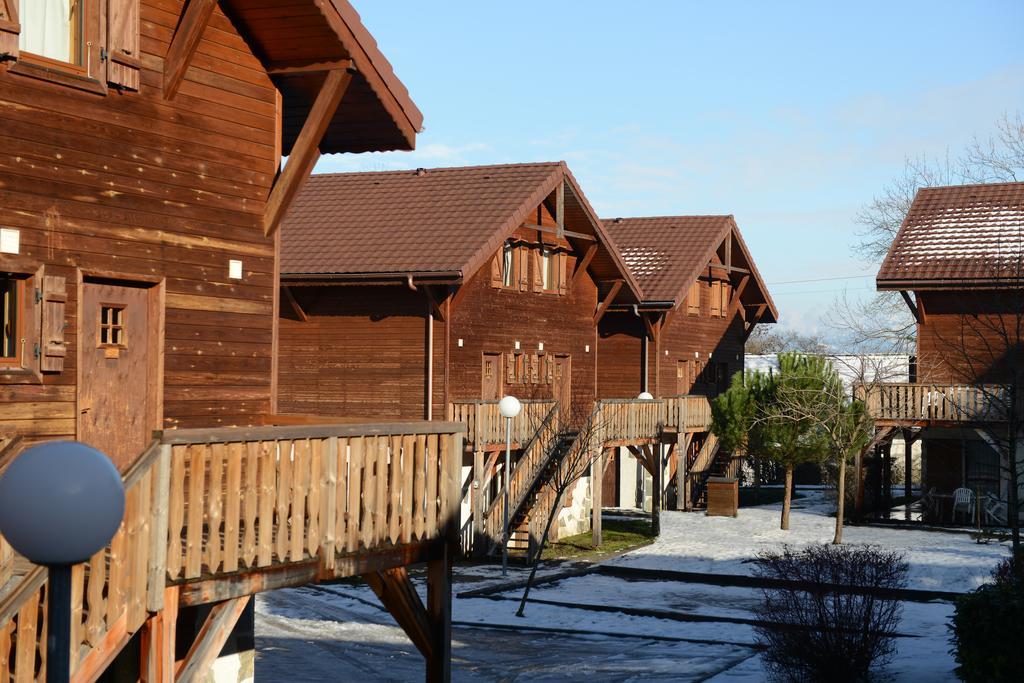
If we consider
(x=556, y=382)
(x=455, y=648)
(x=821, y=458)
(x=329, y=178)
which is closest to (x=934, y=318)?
(x=821, y=458)

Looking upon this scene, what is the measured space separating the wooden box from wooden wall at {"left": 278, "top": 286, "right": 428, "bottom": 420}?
9.69 metres

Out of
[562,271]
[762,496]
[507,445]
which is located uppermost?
[562,271]

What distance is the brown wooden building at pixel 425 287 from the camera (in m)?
28.9

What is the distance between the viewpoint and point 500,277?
103 feet

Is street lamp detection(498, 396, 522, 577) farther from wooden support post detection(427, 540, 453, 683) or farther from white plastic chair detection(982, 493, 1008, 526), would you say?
white plastic chair detection(982, 493, 1008, 526)

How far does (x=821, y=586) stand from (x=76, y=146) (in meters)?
9.87

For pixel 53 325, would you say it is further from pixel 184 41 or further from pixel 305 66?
pixel 305 66

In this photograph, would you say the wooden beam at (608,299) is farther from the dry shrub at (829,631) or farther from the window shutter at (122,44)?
the window shutter at (122,44)

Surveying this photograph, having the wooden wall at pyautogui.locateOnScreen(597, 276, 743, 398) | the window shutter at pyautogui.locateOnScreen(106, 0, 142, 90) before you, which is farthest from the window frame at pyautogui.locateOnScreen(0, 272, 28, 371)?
the wooden wall at pyautogui.locateOnScreen(597, 276, 743, 398)

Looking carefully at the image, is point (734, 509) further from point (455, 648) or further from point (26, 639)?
point (26, 639)

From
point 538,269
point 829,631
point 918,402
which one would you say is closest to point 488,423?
point 538,269

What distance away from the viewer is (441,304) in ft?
94.3

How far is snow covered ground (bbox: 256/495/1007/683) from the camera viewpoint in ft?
55.6

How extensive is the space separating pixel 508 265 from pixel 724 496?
8.76 meters
